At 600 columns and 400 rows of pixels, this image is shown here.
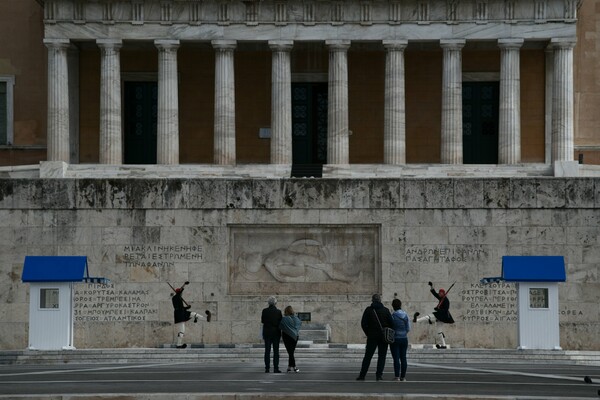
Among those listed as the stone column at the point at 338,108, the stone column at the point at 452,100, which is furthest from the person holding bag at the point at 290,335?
the stone column at the point at 452,100

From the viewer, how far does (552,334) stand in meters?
44.3

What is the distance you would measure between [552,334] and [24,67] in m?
33.2

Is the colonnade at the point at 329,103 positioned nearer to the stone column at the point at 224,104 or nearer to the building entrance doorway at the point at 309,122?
the stone column at the point at 224,104

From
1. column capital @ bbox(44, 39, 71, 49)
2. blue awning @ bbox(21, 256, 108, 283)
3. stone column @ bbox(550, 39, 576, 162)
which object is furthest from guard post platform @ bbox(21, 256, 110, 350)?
stone column @ bbox(550, 39, 576, 162)

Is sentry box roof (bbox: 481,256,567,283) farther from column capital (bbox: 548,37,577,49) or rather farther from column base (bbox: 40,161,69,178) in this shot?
column base (bbox: 40,161,69,178)

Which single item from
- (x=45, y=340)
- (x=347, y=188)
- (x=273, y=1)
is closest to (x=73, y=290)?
(x=45, y=340)

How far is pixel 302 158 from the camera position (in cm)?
6875

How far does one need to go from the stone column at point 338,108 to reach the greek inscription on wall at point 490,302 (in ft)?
56.9

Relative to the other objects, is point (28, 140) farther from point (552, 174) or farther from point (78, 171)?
point (552, 174)

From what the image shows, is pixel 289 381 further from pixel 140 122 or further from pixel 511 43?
pixel 140 122

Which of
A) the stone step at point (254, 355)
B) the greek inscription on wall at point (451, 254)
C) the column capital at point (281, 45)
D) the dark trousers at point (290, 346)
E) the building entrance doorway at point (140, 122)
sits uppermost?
the column capital at point (281, 45)

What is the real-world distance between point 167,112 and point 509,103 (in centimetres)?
1397

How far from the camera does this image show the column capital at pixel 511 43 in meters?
64.8

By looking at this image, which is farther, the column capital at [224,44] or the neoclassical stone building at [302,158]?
the column capital at [224,44]
